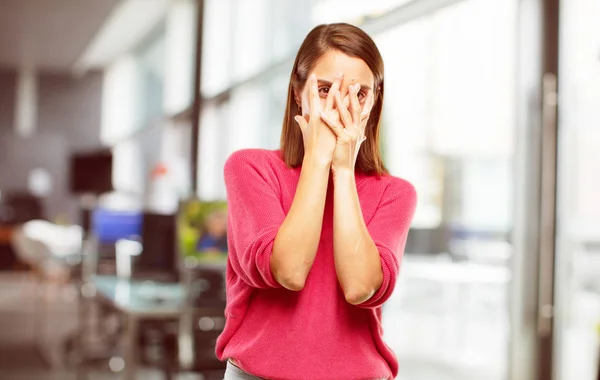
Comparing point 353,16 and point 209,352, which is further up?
point 353,16

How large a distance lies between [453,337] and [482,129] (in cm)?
183

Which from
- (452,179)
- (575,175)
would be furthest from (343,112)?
(452,179)

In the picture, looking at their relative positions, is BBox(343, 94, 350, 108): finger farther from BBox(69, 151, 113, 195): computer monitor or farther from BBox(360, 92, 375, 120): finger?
BBox(69, 151, 113, 195): computer monitor

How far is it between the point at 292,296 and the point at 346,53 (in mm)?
383

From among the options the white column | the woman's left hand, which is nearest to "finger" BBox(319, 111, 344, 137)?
the woman's left hand

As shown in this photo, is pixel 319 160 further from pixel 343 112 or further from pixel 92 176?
pixel 92 176

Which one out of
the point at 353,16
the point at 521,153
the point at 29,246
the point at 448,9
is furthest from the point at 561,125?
the point at 29,246

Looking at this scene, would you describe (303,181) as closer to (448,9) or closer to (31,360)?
(448,9)

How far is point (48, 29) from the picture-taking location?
11.8m

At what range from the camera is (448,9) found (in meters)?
4.76

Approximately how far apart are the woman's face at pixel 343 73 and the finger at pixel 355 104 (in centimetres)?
2

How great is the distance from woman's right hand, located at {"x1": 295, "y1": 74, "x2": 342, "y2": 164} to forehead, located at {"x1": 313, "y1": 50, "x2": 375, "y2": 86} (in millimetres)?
18

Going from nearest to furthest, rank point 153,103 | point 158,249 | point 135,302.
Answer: point 135,302
point 158,249
point 153,103

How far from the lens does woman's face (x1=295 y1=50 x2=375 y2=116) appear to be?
1200 millimetres
